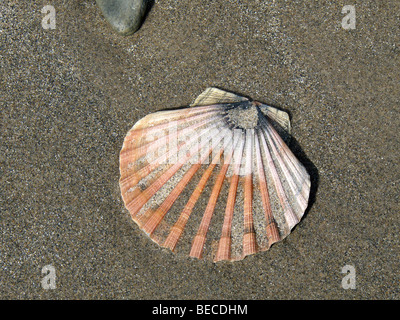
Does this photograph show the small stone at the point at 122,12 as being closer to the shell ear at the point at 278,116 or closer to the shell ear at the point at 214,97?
the shell ear at the point at 214,97

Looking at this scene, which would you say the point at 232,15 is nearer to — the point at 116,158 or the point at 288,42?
the point at 288,42
